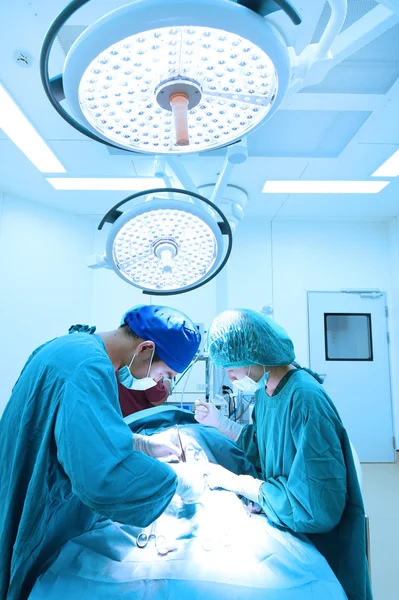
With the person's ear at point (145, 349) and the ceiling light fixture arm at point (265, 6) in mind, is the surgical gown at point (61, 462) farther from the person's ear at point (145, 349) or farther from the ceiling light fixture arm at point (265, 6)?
the ceiling light fixture arm at point (265, 6)

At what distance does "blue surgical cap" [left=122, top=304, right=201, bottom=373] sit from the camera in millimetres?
1178

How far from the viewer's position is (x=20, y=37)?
1548 mm

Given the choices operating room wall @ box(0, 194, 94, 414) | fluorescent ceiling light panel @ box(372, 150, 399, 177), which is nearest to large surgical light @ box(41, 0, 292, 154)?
fluorescent ceiling light panel @ box(372, 150, 399, 177)

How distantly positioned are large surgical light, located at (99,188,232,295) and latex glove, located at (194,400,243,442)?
→ 1.13 metres

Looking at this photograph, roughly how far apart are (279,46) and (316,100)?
1.73 metres

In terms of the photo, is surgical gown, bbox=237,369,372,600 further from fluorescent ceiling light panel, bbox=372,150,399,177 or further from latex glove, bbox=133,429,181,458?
fluorescent ceiling light panel, bbox=372,150,399,177

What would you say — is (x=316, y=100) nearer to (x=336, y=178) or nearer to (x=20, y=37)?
(x=336, y=178)

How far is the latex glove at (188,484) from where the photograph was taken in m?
1.27

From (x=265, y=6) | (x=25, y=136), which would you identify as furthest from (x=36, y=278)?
(x=265, y=6)

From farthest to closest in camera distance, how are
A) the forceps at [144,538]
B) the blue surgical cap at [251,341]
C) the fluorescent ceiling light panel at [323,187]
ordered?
the fluorescent ceiling light panel at [323,187] < the blue surgical cap at [251,341] < the forceps at [144,538]

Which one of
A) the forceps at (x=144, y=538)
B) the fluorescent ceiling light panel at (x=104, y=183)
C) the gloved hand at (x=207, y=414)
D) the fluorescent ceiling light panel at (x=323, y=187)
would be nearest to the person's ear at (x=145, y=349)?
the forceps at (x=144, y=538)

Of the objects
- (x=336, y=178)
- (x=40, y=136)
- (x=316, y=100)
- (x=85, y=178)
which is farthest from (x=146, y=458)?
(x=336, y=178)

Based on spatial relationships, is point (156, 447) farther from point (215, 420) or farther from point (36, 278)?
point (36, 278)

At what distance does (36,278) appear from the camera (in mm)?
3418
